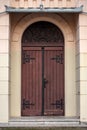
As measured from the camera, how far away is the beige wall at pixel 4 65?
13672 mm

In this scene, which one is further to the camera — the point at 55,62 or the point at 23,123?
the point at 55,62

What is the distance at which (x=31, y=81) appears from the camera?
1469 centimetres

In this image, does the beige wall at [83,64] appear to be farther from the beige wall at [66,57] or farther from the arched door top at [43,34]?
the arched door top at [43,34]

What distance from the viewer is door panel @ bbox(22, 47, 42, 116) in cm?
1464

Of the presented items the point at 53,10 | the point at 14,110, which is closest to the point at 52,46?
the point at 53,10

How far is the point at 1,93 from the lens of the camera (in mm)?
13711

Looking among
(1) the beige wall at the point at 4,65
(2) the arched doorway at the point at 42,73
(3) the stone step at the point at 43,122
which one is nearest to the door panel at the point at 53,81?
(2) the arched doorway at the point at 42,73

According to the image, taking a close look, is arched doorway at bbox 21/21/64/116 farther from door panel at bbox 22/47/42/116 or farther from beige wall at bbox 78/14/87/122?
beige wall at bbox 78/14/87/122

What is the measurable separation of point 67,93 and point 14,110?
5.58ft

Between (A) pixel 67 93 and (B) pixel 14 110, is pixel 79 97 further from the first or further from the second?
(B) pixel 14 110

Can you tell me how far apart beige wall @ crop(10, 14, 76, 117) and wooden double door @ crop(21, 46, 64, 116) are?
181 millimetres

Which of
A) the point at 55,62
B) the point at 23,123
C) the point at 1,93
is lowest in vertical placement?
the point at 23,123

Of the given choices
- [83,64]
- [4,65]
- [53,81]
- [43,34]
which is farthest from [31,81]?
[83,64]

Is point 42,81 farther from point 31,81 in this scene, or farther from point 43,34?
point 43,34
